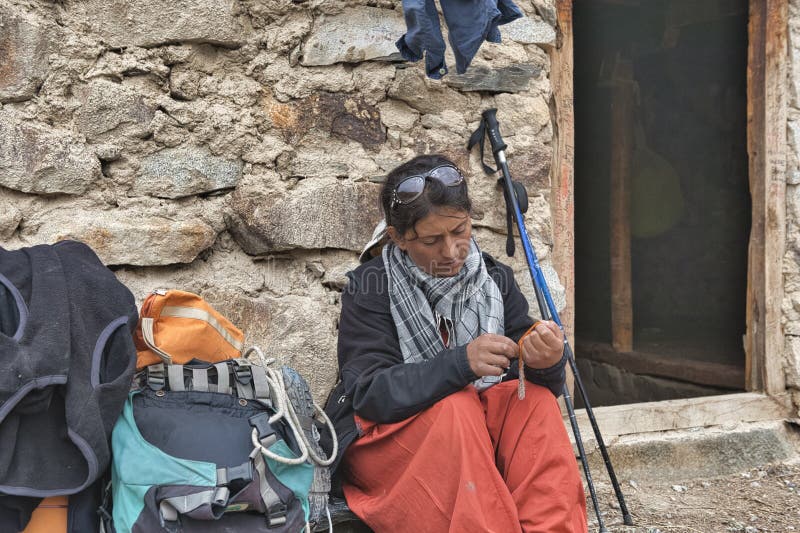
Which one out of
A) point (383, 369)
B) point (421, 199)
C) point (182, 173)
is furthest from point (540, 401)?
point (182, 173)

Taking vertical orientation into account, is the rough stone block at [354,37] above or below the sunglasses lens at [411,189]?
above

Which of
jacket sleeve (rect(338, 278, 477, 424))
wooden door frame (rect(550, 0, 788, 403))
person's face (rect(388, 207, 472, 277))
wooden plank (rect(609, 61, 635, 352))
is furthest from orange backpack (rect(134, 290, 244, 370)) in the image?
wooden plank (rect(609, 61, 635, 352))

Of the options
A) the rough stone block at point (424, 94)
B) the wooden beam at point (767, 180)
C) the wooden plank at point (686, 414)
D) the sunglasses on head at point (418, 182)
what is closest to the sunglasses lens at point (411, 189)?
the sunglasses on head at point (418, 182)

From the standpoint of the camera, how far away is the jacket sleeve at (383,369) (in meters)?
1.86

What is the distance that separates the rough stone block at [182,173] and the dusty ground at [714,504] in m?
1.65

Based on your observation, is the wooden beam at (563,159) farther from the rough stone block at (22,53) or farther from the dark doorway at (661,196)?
the rough stone block at (22,53)

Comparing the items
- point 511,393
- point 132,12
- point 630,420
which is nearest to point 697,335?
point 630,420

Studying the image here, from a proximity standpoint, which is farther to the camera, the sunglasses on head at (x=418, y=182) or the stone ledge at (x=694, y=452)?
the stone ledge at (x=694, y=452)

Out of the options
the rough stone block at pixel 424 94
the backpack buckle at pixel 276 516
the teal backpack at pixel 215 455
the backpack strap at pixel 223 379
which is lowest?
the backpack buckle at pixel 276 516

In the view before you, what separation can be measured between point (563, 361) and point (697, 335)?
122 inches

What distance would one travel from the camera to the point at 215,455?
69.3 inches

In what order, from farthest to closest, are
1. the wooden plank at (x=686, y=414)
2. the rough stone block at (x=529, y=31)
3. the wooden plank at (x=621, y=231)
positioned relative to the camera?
the wooden plank at (x=621, y=231), the wooden plank at (x=686, y=414), the rough stone block at (x=529, y=31)

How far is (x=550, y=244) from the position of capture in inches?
109

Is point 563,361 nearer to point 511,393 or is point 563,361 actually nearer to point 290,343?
point 511,393
